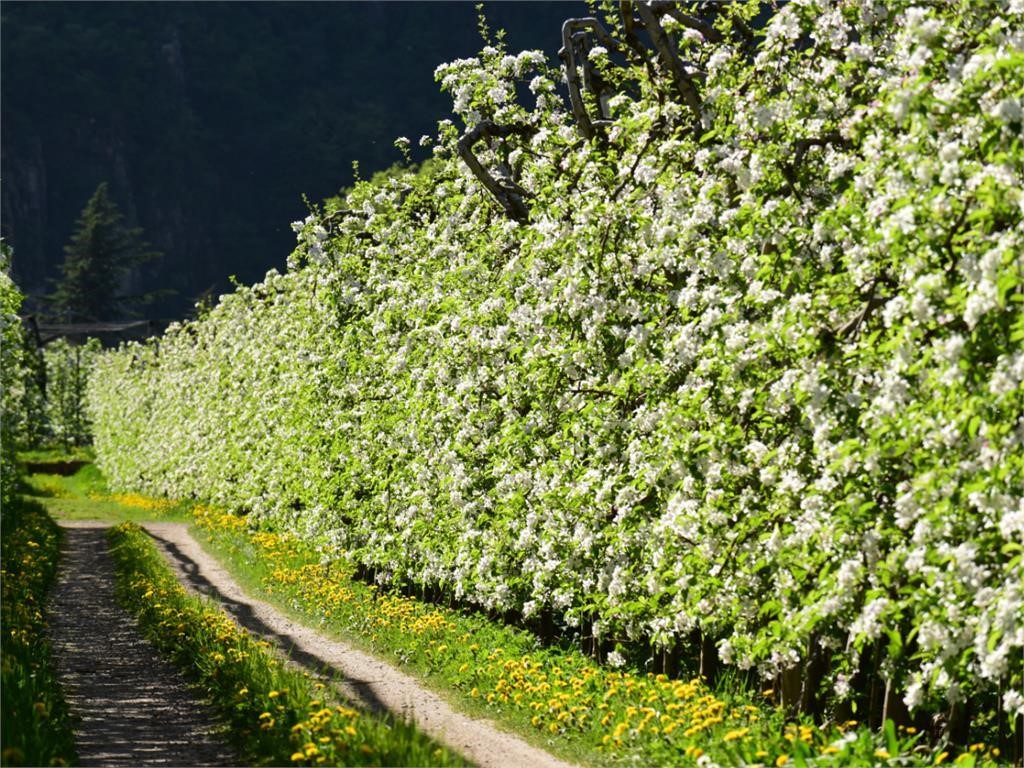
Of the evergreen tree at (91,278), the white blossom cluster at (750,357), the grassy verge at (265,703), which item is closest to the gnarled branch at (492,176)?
the white blossom cluster at (750,357)

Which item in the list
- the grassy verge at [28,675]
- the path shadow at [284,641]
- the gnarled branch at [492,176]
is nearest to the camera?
the grassy verge at [28,675]

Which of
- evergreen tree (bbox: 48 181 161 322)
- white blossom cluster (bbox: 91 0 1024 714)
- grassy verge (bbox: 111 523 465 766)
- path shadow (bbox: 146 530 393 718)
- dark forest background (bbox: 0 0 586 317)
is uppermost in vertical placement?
dark forest background (bbox: 0 0 586 317)

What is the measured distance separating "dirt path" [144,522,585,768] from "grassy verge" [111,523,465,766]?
1.82 feet

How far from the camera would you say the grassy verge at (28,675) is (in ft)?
27.6

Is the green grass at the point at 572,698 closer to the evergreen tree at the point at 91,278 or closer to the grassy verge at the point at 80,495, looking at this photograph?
the grassy verge at the point at 80,495

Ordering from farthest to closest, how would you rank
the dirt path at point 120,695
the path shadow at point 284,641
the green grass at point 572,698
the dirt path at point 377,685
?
the path shadow at point 284,641 < the dirt path at point 377,685 < the dirt path at point 120,695 < the green grass at point 572,698

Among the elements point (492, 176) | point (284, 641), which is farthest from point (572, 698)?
point (492, 176)

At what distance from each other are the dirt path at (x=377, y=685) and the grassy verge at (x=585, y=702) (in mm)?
200

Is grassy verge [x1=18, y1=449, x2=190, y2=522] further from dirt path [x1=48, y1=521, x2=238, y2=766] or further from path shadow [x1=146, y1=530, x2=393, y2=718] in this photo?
dirt path [x1=48, y1=521, x2=238, y2=766]

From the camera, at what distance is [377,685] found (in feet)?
43.5

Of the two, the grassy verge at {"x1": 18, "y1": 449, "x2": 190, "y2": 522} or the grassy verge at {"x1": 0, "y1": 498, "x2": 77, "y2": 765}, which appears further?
the grassy verge at {"x1": 18, "y1": 449, "x2": 190, "y2": 522}

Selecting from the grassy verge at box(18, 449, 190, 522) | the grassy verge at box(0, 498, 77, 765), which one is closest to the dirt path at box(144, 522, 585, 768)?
the grassy verge at box(0, 498, 77, 765)

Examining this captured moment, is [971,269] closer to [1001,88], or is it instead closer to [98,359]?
[1001,88]

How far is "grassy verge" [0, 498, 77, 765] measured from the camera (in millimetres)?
8422
